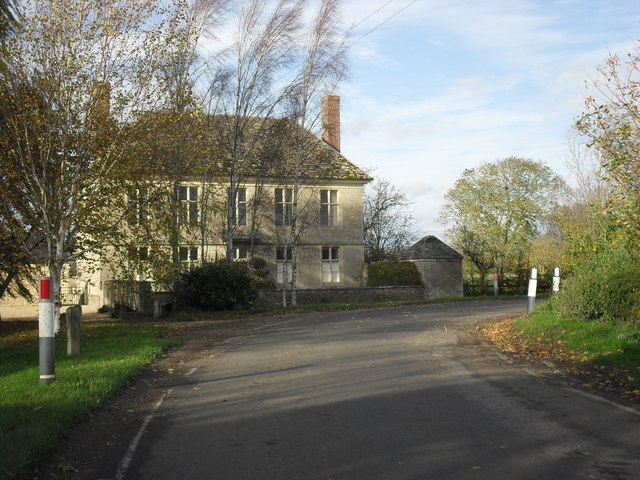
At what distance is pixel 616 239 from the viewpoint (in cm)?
1775

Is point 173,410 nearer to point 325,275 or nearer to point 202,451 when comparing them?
point 202,451

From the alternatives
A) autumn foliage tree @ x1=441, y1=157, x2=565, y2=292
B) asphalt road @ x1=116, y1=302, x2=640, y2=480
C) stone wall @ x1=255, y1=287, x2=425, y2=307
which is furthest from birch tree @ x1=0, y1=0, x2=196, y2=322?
autumn foliage tree @ x1=441, y1=157, x2=565, y2=292

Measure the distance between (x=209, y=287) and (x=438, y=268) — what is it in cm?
1573

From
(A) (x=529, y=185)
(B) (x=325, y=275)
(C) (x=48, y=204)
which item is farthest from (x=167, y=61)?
(A) (x=529, y=185)

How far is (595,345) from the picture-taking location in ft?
39.0

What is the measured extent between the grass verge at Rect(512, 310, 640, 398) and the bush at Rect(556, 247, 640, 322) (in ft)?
1.08

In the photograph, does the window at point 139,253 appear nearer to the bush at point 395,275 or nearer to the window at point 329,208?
the bush at point 395,275

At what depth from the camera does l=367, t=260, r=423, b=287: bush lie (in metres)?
35.8

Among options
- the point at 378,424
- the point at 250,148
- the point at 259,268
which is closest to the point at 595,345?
the point at 378,424

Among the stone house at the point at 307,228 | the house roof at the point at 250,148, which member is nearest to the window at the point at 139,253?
the house roof at the point at 250,148

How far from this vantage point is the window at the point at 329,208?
3888cm

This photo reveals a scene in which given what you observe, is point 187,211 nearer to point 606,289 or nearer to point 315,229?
point 606,289

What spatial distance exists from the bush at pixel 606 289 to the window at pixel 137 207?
11129mm

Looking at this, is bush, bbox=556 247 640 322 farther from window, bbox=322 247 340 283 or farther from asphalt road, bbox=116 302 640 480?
window, bbox=322 247 340 283
